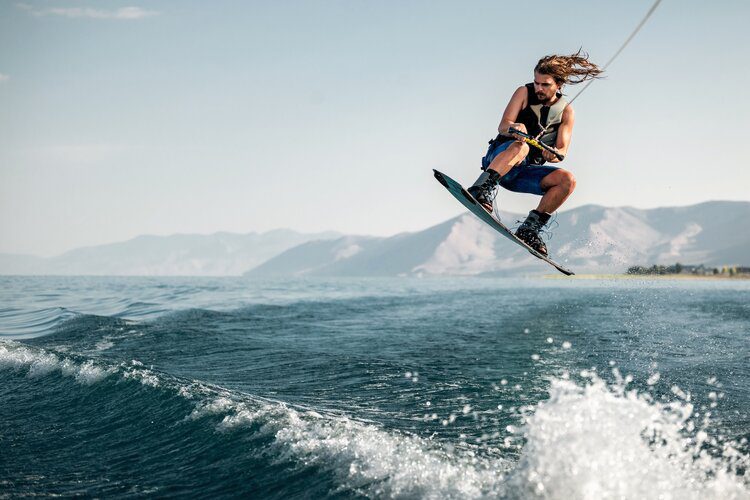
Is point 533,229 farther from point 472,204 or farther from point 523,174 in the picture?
point 472,204

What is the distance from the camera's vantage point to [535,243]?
8805 millimetres

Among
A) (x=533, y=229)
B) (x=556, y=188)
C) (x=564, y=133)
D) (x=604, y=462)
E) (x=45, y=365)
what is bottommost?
(x=45, y=365)

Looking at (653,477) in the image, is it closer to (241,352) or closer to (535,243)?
(535,243)

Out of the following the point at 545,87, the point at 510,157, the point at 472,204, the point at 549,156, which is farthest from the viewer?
the point at 472,204

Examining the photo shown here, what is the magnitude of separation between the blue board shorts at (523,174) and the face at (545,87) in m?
0.88

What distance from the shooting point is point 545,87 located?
793 centimetres

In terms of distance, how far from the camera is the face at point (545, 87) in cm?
791

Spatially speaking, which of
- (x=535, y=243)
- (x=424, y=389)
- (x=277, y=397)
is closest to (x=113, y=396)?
(x=277, y=397)

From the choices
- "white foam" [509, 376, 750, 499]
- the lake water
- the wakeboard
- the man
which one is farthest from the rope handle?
"white foam" [509, 376, 750, 499]

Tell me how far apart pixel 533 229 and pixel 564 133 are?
1.56 meters

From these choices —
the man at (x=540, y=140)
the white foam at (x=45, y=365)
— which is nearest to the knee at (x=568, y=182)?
the man at (x=540, y=140)

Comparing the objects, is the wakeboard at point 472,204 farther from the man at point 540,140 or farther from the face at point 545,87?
the face at point 545,87

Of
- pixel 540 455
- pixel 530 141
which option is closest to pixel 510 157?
pixel 530 141

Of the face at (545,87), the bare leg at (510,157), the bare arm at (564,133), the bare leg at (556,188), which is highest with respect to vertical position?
the face at (545,87)
